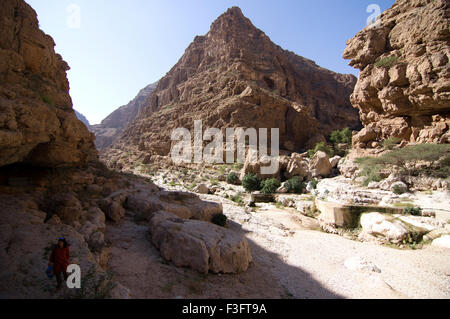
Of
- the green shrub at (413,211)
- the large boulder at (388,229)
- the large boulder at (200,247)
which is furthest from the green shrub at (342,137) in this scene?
the large boulder at (200,247)

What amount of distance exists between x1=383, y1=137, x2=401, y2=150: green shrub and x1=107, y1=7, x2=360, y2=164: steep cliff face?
1952 centimetres

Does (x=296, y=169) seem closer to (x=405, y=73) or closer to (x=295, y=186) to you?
(x=295, y=186)

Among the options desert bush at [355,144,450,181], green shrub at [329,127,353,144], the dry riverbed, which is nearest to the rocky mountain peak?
green shrub at [329,127,353,144]

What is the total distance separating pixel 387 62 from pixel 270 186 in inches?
862

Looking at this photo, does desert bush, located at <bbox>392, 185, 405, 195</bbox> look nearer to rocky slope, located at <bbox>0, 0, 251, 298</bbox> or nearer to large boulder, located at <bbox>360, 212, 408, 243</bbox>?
large boulder, located at <bbox>360, 212, 408, 243</bbox>

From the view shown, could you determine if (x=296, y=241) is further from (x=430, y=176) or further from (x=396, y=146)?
(x=396, y=146)

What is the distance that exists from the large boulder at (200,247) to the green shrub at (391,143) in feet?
86.3

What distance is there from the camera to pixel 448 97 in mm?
21438

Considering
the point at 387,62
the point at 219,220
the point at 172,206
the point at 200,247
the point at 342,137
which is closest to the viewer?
the point at 200,247

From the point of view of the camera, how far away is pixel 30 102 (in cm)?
611

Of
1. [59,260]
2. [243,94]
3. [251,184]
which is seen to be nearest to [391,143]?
[251,184]

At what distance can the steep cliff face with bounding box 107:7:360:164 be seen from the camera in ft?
149

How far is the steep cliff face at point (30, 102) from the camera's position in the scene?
543 centimetres

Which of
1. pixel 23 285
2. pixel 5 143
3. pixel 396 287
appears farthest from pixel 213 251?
pixel 396 287
